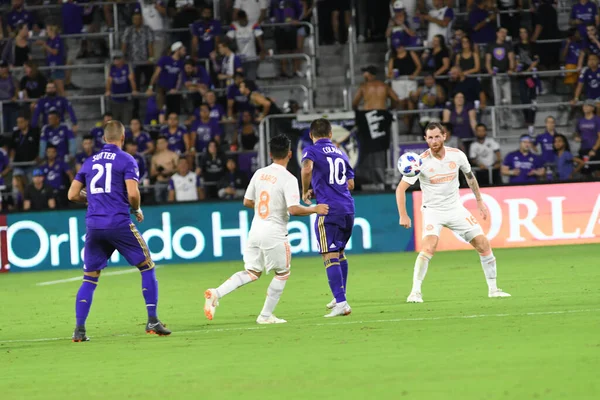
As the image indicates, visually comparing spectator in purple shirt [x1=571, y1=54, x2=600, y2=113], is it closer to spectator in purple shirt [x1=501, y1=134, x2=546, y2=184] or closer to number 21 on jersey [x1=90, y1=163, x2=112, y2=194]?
spectator in purple shirt [x1=501, y1=134, x2=546, y2=184]

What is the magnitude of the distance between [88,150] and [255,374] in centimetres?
1792

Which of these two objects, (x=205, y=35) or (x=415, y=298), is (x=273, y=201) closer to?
(x=415, y=298)

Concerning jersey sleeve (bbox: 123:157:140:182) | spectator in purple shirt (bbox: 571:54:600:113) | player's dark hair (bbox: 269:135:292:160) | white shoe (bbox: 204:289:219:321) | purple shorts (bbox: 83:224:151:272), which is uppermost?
spectator in purple shirt (bbox: 571:54:600:113)

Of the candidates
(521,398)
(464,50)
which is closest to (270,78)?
(464,50)

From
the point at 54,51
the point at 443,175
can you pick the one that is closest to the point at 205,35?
the point at 54,51

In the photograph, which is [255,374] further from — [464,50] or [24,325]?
[464,50]

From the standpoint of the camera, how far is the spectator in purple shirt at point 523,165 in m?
23.9

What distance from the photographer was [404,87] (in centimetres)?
2658

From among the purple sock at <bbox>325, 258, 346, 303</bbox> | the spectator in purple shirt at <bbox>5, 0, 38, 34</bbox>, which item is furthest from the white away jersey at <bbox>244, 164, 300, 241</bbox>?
the spectator in purple shirt at <bbox>5, 0, 38, 34</bbox>

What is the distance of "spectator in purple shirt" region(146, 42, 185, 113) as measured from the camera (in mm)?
27422

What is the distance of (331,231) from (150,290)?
238 centimetres

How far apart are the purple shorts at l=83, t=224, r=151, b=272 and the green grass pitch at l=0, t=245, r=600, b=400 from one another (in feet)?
2.59

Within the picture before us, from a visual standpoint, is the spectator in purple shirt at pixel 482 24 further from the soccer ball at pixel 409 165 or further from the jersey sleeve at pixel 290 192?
the jersey sleeve at pixel 290 192

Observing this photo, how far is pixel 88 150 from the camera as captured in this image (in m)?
25.6
